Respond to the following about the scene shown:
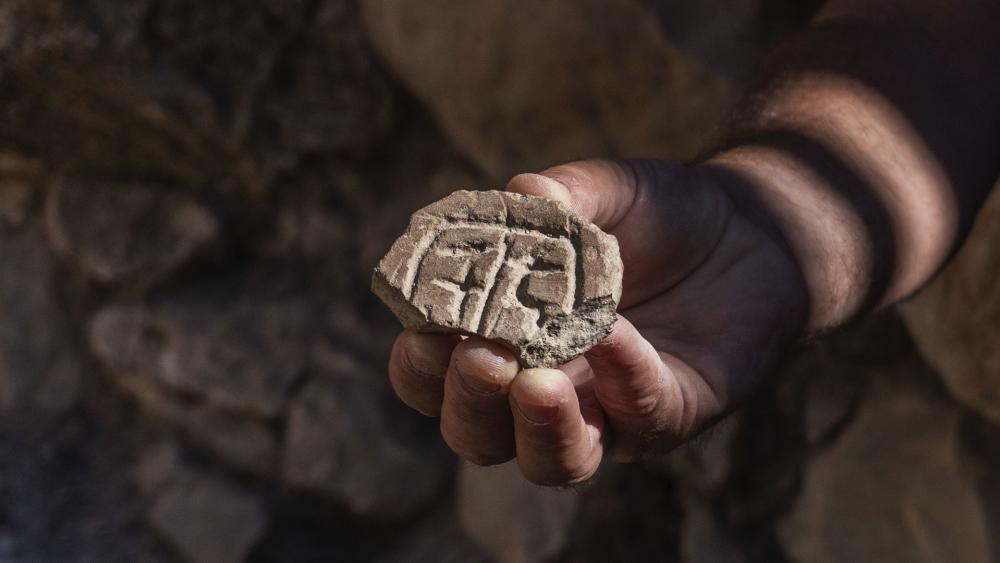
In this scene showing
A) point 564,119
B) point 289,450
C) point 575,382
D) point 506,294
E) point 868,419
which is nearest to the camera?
point 506,294

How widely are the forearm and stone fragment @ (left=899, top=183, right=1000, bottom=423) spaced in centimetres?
9

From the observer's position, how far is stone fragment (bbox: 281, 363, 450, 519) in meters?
2.49

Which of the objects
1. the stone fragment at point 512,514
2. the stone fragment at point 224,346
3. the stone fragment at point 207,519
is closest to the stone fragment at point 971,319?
the stone fragment at point 512,514

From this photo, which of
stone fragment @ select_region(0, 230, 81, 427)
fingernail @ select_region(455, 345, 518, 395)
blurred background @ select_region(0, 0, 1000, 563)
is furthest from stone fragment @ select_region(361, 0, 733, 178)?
stone fragment @ select_region(0, 230, 81, 427)

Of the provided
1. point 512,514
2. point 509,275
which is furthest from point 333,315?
point 509,275

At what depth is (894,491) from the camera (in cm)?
203

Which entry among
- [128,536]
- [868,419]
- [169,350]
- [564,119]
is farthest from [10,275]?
[868,419]

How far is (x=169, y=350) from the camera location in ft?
8.36

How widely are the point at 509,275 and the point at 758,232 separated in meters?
0.42

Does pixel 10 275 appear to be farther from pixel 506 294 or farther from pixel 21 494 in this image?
pixel 506 294

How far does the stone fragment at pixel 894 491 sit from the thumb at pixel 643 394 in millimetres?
794

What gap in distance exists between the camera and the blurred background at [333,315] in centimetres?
210

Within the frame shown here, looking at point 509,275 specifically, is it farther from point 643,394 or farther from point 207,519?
point 207,519

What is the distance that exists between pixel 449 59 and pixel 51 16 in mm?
825
